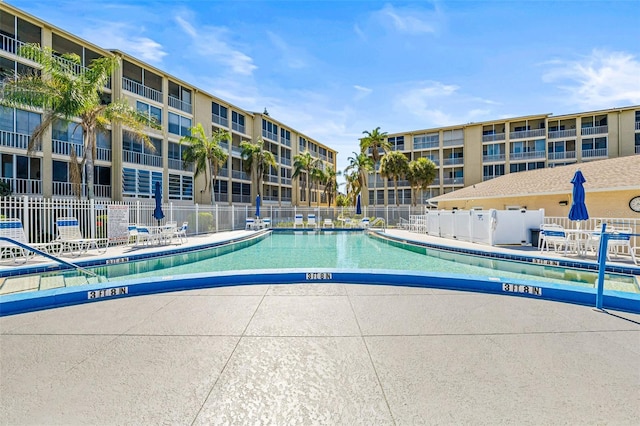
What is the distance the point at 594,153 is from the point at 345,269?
137 ft

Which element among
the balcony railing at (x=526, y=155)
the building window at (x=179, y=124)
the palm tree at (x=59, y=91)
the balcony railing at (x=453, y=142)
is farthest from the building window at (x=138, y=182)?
the balcony railing at (x=526, y=155)

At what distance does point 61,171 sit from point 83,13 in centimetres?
1240

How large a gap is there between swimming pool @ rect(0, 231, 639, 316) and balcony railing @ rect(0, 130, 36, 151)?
1405cm

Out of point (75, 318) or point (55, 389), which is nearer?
point (55, 389)

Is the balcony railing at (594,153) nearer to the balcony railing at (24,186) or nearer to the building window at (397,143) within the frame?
the building window at (397,143)

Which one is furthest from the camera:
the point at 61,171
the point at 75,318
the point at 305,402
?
the point at 61,171

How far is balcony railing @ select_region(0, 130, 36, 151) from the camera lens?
1789 centimetres

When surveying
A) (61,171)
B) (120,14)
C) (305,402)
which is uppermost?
(120,14)

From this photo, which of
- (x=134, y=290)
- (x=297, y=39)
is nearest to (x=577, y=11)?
(x=297, y=39)

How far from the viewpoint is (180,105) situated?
28625mm

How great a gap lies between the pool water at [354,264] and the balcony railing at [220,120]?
22.2 meters

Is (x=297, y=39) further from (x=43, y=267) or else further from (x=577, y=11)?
(x=43, y=267)

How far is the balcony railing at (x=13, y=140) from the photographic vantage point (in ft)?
58.7

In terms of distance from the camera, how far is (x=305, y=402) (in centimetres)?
253
